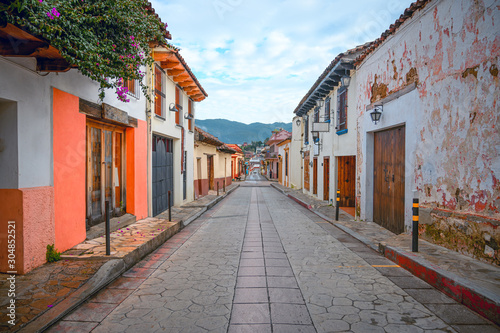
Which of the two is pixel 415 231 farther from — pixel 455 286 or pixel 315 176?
pixel 315 176

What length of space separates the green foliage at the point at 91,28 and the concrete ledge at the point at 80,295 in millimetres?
2693

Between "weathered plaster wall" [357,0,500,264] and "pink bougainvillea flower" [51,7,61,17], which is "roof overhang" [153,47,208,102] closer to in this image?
"pink bougainvillea flower" [51,7,61,17]

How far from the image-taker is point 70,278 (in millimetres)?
4234

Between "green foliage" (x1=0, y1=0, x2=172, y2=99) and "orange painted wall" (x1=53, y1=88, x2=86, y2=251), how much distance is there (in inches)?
49.5

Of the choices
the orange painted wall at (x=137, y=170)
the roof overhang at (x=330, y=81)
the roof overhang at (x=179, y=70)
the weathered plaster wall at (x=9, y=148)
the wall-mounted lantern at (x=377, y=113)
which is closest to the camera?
the weathered plaster wall at (x=9, y=148)

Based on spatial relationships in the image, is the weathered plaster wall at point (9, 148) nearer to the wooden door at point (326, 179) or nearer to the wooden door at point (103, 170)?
the wooden door at point (103, 170)

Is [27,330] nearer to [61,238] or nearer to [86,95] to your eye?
[61,238]

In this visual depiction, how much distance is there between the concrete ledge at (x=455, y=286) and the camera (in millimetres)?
3396

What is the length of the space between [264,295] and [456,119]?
172 inches

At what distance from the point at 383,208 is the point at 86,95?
25.0 ft

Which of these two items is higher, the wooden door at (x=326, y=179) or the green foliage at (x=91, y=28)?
the green foliage at (x=91, y=28)

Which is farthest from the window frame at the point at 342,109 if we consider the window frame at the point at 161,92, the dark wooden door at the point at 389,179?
the window frame at the point at 161,92

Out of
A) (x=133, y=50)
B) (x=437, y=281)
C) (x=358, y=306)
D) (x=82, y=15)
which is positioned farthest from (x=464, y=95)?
(x=82, y=15)

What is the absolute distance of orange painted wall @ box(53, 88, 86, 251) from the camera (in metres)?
4.99
